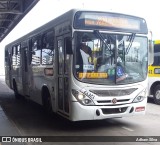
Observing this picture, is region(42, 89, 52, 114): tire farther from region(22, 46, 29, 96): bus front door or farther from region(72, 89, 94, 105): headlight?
region(22, 46, 29, 96): bus front door

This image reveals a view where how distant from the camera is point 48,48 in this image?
9844 millimetres

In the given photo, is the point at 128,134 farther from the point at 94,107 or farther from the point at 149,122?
the point at 149,122

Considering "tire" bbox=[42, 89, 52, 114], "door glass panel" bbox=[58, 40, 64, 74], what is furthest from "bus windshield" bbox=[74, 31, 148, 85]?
"tire" bbox=[42, 89, 52, 114]

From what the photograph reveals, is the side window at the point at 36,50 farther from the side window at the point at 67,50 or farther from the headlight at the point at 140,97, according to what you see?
the headlight at the point at 140,97

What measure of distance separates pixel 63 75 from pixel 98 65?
1057 millimetres

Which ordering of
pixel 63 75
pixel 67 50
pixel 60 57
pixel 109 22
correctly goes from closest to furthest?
1. pixel 67 50
2. pixel 109 22
3. pixel 63 75
4. pixel 60 57

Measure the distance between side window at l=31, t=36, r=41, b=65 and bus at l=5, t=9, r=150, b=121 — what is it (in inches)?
66.6

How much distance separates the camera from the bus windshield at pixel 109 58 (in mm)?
7891

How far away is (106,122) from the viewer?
9516 mm

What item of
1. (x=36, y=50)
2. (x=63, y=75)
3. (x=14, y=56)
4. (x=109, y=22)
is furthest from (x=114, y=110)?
(x=14, y=56)

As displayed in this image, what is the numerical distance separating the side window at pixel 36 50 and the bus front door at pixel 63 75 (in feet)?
7.22

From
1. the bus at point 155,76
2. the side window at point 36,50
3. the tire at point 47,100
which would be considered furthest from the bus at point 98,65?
the bus at point 155,76

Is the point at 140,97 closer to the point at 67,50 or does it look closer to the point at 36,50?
the point at 67,50

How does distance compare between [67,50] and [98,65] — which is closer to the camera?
[67,50]
